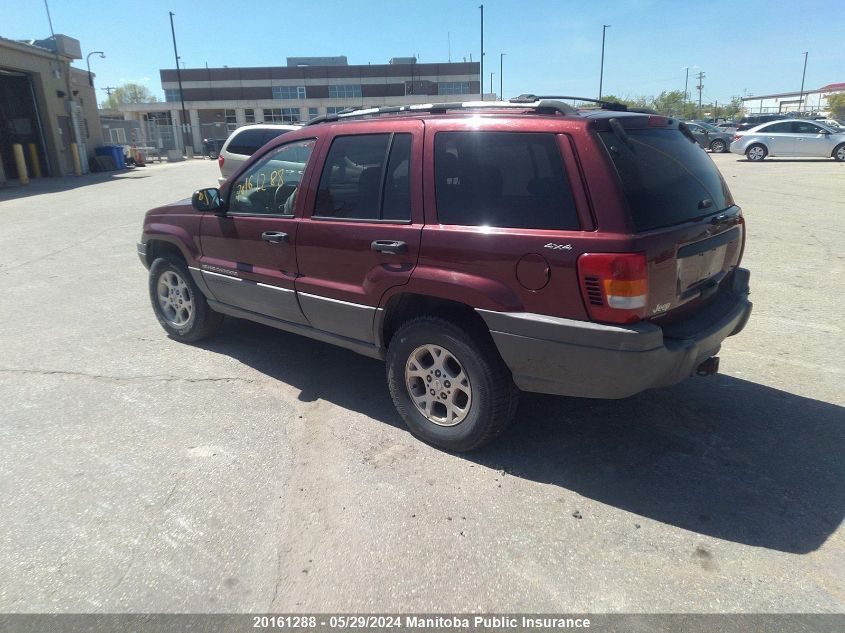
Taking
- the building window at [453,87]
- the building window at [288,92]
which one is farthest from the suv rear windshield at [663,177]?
the building window at [453,87]

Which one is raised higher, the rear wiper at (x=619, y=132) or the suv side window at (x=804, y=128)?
the rear wiper at (x=619, y=132)

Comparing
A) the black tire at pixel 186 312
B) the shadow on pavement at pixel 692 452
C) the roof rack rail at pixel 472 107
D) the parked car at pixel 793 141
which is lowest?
the shadow on pavement at pixel 692 452

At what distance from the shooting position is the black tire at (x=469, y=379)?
3242mm

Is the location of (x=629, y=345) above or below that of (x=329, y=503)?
above

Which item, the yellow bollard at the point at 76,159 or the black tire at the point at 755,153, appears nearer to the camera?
the black tire at the point at 755,153

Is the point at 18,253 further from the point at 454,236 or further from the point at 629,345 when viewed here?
the point at 629,345

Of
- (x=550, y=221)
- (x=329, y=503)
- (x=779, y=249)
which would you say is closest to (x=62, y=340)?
(x=329, y=503)

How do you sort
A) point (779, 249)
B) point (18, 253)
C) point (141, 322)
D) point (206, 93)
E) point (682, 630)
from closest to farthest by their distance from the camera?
1. point (682, 630)
2. point (141, 322)
3. point (779, 249)
4. point (18, 253)
5. point (206, 93)

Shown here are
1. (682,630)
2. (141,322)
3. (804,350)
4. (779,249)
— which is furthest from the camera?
(779,249)

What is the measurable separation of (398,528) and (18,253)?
32.1ft

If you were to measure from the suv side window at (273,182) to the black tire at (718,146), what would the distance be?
107 feet

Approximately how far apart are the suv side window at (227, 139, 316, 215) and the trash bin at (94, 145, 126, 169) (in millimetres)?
29887

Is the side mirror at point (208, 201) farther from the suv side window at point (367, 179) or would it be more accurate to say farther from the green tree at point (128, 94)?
the green tree at point (128, 94)

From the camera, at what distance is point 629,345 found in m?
2.78
